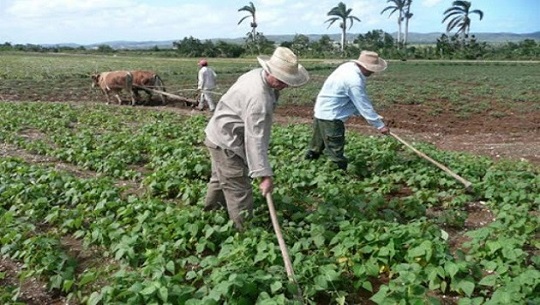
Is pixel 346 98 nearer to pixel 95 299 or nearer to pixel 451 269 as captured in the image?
pixel 451 269

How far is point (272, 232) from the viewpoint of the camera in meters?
4.72

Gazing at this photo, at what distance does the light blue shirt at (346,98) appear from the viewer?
641 centimetres

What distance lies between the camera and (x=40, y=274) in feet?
13.6

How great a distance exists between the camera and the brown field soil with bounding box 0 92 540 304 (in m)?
4.49

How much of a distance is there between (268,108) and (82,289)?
1925mm

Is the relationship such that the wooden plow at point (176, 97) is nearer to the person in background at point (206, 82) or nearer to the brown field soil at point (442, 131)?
the brown field soil at point (442, 131)

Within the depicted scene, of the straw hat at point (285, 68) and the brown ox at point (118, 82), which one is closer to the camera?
the straw hat at point (285, 68)

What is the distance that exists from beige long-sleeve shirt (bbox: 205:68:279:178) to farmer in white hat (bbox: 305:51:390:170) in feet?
6.81

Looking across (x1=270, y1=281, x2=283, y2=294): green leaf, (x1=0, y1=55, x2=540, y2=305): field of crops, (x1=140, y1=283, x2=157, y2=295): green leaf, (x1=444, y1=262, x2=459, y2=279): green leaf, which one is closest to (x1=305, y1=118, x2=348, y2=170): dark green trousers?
(x1=0, y1=55, x2=540, y2=305): field of crops

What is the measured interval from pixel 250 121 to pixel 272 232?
41.6 inches

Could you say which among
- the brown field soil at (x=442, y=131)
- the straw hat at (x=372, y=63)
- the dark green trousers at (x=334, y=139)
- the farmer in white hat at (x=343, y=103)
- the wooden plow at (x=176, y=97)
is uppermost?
the straw hat at (x=372, y=63)

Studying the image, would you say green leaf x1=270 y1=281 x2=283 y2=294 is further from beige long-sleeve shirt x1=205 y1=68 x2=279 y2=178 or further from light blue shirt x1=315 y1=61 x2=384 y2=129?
light blue shirt x1=315 y1=61 x2=384 y2=129

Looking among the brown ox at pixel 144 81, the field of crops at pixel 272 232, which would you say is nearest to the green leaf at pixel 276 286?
the field of crops at pixel 272 232

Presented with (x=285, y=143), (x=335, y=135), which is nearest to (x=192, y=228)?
(x=335, y=135)
